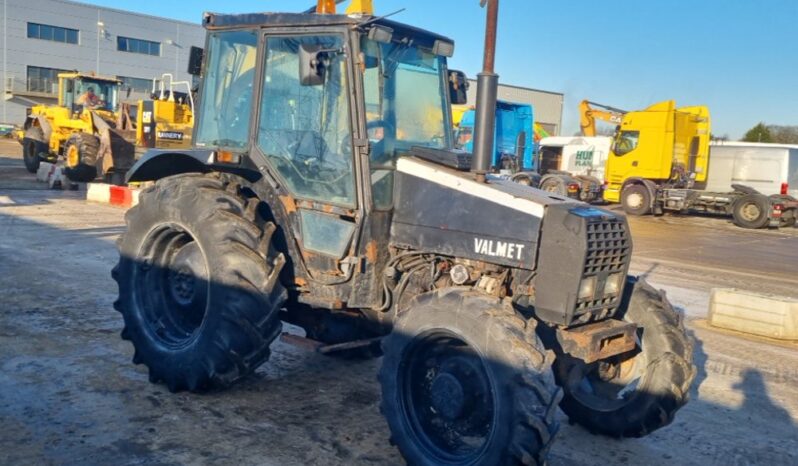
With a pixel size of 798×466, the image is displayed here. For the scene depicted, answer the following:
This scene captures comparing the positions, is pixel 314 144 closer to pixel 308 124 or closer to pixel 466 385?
pixel 308 124

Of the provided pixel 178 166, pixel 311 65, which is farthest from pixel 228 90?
pixel 311 65

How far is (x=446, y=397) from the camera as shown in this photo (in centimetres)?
396

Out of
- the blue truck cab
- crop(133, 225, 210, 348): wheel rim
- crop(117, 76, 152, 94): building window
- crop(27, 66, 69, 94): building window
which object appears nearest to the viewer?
crop(133, 225, 210, 348): wheel rim

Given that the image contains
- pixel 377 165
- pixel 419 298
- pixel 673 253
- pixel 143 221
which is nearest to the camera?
pixel 419 298

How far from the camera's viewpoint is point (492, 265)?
4266 mm

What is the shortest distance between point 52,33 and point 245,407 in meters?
53.3

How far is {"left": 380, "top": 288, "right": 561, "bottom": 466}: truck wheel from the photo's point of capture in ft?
11.4

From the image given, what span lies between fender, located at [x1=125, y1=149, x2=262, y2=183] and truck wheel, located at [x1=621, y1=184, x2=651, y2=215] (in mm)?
19698

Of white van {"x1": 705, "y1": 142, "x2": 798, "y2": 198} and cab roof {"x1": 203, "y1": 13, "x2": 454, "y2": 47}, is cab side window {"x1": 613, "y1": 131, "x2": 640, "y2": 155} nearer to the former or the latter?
white van {"x1": 705, "y1": 142, "x2": 798, "y2": 198}

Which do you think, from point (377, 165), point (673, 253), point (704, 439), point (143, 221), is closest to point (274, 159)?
point (377, 165)

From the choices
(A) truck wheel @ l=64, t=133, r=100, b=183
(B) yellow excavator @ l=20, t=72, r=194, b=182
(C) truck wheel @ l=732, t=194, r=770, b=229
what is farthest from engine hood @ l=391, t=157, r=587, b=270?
(C) truck wheel @ l=732, t=194, r=770, b=229

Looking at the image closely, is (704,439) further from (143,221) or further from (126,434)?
(143,221)

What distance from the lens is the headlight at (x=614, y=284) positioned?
4273 millimetres

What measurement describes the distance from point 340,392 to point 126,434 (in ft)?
5.13
